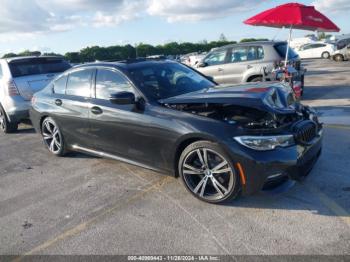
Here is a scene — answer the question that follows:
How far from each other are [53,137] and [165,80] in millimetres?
2480

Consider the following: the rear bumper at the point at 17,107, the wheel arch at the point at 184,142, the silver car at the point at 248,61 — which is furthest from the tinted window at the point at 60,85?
the silver car at the point at 248,61

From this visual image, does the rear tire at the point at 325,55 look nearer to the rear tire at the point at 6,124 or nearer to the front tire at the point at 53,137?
the rear tire at the point at 6,124

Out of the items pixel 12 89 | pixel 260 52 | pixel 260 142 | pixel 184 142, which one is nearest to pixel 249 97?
pixel 260 142

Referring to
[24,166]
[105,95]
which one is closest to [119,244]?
[105,95]

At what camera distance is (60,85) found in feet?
19.3

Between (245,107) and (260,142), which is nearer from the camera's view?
(260,142)


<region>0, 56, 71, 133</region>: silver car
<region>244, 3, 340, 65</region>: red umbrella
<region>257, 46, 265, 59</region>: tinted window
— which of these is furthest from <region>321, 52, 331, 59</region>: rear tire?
<region>0, 56, 71, 133</region>: silver car

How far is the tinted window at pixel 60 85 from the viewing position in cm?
579

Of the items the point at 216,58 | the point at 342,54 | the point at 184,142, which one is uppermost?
the point at 216,58

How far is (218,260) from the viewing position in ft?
9.78

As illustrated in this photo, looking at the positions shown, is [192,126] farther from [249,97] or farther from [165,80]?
[165,80]

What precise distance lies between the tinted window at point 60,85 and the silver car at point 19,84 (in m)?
2.07

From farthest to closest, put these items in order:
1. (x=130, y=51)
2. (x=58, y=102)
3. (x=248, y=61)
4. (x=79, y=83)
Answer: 1. (x=130, y=51)
2. (x=248, y=61)
3. (x=58, y=102)
4. (x=79, y=83)

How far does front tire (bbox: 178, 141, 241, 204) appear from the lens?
373 cm
